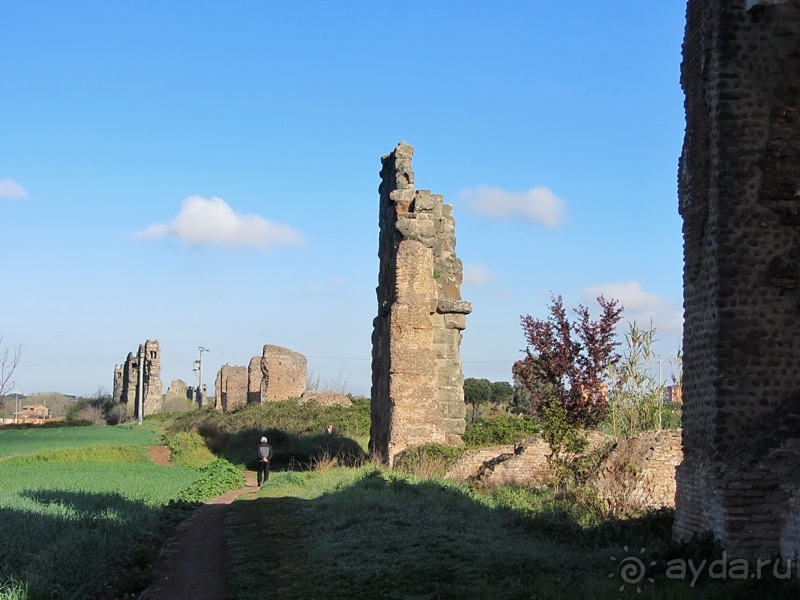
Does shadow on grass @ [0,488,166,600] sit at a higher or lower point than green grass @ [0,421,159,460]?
higher

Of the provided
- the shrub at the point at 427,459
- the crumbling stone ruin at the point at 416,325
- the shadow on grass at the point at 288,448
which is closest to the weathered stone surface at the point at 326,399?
the shadow on grass at the point at 288,448

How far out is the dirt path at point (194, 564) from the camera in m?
10.0

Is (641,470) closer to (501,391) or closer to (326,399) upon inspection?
(326,399)

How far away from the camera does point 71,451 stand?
30.7 meters

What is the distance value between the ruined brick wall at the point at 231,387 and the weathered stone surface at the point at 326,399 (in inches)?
514

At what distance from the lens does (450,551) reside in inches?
399

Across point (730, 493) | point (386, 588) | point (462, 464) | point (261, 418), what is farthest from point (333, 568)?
point (261, 418)

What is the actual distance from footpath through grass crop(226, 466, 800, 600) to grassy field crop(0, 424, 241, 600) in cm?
134

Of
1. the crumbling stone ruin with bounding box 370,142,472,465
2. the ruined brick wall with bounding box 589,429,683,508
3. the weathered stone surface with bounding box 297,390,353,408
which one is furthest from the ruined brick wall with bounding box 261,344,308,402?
the ruined brick wall with bounding box 589,429,683,508

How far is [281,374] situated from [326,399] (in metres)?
5.52

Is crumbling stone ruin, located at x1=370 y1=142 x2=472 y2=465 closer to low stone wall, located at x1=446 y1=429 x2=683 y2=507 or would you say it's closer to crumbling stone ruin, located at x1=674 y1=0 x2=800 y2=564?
low stone wall, located at x1=446 y1=429 x2=683 y2=507

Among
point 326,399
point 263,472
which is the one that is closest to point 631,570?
point 263,472

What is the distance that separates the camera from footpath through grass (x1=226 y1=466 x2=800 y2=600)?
27.3ft

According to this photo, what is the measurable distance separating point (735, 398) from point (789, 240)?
173 centimetres
